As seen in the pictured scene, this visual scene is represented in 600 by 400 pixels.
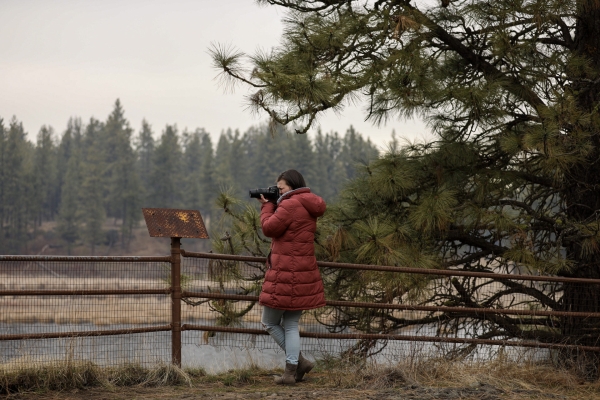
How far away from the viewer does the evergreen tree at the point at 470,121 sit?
779cm

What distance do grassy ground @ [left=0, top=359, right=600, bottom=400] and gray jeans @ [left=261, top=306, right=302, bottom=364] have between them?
282 mm

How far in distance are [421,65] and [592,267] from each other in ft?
9.89

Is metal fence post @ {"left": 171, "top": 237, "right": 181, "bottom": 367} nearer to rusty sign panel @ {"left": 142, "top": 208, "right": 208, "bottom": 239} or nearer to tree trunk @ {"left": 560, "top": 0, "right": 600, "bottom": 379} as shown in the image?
rusty sign panel @ {"left": 142, "top": 208, "right": 208, "bottom": 239}

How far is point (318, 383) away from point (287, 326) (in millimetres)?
568

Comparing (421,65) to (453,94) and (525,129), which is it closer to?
(453,94)

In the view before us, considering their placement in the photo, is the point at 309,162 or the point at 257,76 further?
the point at 309,162

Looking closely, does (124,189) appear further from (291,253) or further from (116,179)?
(291,253)

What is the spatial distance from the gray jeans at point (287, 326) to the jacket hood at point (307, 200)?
0.82 meters

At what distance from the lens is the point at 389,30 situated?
27.6 ft

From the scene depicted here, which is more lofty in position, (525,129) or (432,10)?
(432,10)

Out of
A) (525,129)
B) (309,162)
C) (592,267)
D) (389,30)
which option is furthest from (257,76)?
(309,162)

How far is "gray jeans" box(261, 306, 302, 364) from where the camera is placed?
239 inches

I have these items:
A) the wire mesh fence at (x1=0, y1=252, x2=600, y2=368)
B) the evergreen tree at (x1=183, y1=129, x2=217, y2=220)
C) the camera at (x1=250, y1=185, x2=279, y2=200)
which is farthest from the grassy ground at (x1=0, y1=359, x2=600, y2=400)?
the evergreen tree at (x1=183, y1=129, x2=217, y2=220)

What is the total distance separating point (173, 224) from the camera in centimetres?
641
